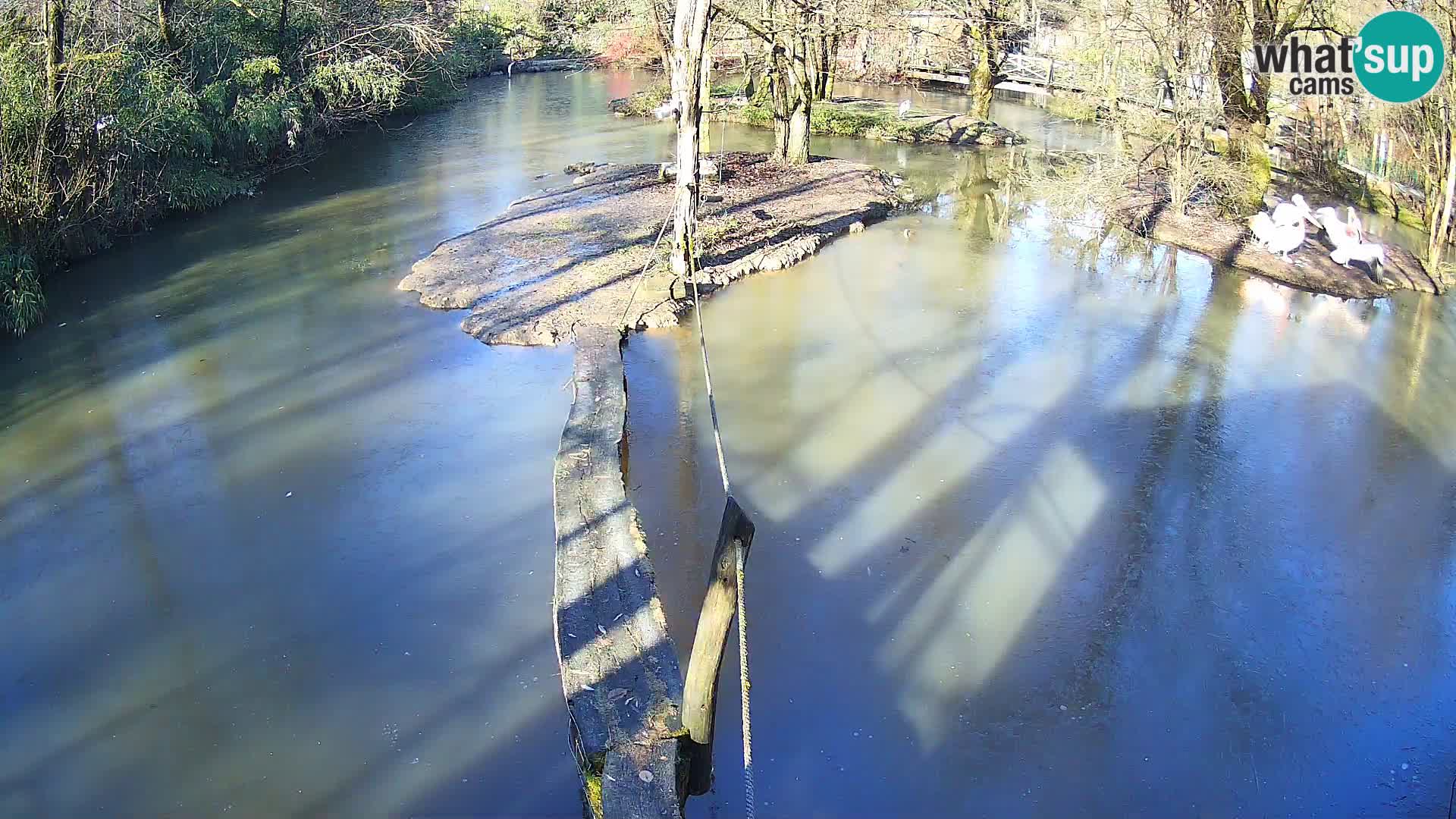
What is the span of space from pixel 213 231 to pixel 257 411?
5945 mm

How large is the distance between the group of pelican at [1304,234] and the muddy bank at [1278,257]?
92mm

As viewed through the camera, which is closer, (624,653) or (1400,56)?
(624,653)

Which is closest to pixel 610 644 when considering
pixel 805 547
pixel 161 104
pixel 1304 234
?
pixel 805 547

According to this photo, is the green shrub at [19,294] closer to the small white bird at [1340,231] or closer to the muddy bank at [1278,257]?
the muddy bank at [1278,257]

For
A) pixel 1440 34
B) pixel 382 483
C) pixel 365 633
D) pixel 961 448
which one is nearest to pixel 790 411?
pixel 961 448

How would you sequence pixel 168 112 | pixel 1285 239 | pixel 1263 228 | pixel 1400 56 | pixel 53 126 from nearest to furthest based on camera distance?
1. pixel 53 126
2. pixel 1285 239
3. pixel 1400 56
4. pixel 1263 228
5. pixel 168 112

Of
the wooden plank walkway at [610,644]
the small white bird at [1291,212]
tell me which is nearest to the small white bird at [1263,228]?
the small white bird at [1291,212]

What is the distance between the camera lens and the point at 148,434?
23.4 ft

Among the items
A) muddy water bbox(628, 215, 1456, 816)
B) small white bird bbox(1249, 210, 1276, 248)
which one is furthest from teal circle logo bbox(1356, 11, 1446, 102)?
muddy water bbox(628, 215, 1456, 816)

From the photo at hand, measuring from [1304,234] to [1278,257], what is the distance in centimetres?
61

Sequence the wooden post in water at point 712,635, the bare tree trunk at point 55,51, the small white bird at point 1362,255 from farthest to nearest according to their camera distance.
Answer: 1. the small white bird at point 1362,255
2. the bare tree trunk at point 55,51
3. the wooden post in water at point 712,635

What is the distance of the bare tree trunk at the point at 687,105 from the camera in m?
8.99

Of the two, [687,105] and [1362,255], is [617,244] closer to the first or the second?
[687,105]

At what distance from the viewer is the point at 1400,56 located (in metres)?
Answer: 10.7
